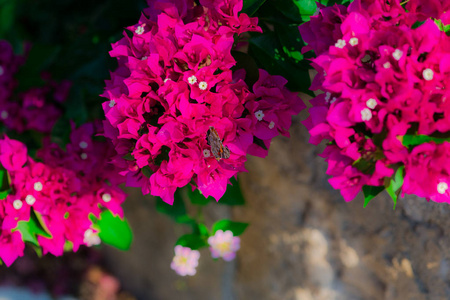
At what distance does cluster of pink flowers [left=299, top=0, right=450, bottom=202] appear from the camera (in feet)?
2.10

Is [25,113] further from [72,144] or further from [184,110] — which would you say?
[184,110]

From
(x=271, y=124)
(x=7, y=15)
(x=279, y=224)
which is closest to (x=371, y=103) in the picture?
(x=271, y=124)

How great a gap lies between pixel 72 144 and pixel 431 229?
2.97 ft

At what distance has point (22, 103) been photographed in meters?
1.22

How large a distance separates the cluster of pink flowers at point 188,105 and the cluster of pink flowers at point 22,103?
496mm

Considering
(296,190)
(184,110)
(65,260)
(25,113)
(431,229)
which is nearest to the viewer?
(184,110)

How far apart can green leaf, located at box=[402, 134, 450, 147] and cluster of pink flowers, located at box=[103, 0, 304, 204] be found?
0.80ft

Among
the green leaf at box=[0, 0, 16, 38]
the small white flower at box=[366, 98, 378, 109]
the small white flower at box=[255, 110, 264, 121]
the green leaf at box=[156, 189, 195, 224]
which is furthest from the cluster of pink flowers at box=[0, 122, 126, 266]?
the green leaf at box=[0, 0, 16, 38]

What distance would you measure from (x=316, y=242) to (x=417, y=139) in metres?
0.71

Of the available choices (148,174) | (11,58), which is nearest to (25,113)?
(11,58)

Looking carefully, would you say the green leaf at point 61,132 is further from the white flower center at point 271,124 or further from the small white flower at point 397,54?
the small white flower at point 397,54

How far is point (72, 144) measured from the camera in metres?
1.04

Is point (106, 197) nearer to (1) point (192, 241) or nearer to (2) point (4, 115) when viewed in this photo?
(1) point (192, 241)

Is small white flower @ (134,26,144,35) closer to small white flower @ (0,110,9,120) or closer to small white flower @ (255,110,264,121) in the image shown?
small white flower @ (255,110,264,121)
